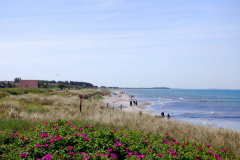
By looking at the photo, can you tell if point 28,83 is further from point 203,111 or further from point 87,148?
point 87,148

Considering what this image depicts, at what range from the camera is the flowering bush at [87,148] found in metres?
5.04

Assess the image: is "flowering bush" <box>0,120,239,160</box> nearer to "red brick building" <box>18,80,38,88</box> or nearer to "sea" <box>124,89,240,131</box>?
"sea" <box>124,89,240,131</box>

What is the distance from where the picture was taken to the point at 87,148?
549cm

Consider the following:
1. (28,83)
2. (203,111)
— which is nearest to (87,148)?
(203,111)

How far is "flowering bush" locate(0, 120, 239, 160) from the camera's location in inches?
198

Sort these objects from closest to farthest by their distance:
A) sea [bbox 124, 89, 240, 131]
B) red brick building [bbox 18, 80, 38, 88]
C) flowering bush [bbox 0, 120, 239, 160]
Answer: flowering bush [bbox 0, 120, 239, 160]
sea [bbox 124, 89, 240, 131]
red brick building [bbox 18, 80, 38, 88]

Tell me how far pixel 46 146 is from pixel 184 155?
10.1ft

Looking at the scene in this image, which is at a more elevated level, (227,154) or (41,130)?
(41,130)

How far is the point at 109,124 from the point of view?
36.0ft

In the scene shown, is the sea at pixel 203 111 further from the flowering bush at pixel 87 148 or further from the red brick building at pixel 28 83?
the red brick building at pixel 28 83

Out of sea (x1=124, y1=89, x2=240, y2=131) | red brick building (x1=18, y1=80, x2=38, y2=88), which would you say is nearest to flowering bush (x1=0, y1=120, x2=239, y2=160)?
sea (x1=124, y1=89, x2=240, y2=131)

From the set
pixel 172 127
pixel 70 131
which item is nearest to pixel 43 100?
pixel 172 127

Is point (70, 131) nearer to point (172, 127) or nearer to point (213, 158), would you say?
point (213, 158)

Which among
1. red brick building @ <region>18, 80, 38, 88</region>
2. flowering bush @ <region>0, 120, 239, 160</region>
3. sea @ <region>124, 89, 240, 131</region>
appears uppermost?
red brick building @ <region>18, 80, 38, 88</region>
